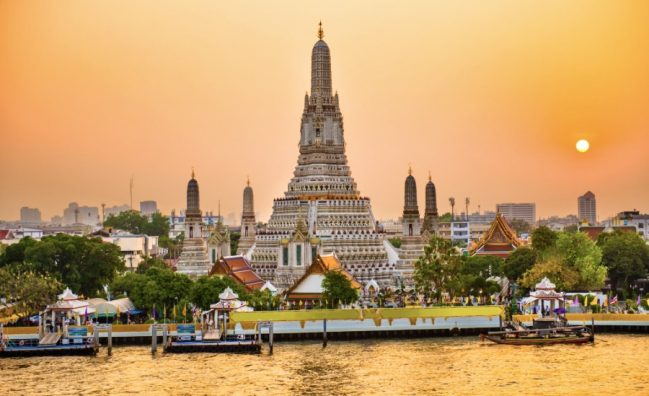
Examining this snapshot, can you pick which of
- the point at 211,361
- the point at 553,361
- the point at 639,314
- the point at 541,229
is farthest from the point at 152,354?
the point at 541,229

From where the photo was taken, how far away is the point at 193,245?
110500mm

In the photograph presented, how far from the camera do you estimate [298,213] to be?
109188 millimetres

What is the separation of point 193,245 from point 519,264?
28.3 m

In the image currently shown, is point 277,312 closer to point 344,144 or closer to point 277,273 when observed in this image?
point 277,273

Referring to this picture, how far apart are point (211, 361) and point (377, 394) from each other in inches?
561

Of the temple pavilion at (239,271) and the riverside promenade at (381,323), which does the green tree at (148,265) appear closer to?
the temple pavilion at (239,271)

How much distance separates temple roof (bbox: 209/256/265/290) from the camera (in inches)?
3856

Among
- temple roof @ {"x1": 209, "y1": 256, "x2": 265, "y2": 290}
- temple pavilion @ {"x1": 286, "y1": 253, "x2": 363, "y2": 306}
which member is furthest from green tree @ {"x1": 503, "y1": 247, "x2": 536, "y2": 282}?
temple roof @ {"x1": 209, "y1": 256, "x2": 265, "y2": 290}

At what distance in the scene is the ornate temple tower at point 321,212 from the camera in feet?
344

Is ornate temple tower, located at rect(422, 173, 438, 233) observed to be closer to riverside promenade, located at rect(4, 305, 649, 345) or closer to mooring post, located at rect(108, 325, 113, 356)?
riverside promenade, located at rect(4, 305, 649, 345)

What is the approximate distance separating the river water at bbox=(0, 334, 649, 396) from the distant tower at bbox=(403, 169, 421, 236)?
32692 mm

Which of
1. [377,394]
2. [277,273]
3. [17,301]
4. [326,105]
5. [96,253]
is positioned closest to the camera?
[377,394]

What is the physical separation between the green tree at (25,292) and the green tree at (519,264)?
35.7 meters

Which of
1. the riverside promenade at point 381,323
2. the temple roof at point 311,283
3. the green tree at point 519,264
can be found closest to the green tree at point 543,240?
the green tree at point 519,264
